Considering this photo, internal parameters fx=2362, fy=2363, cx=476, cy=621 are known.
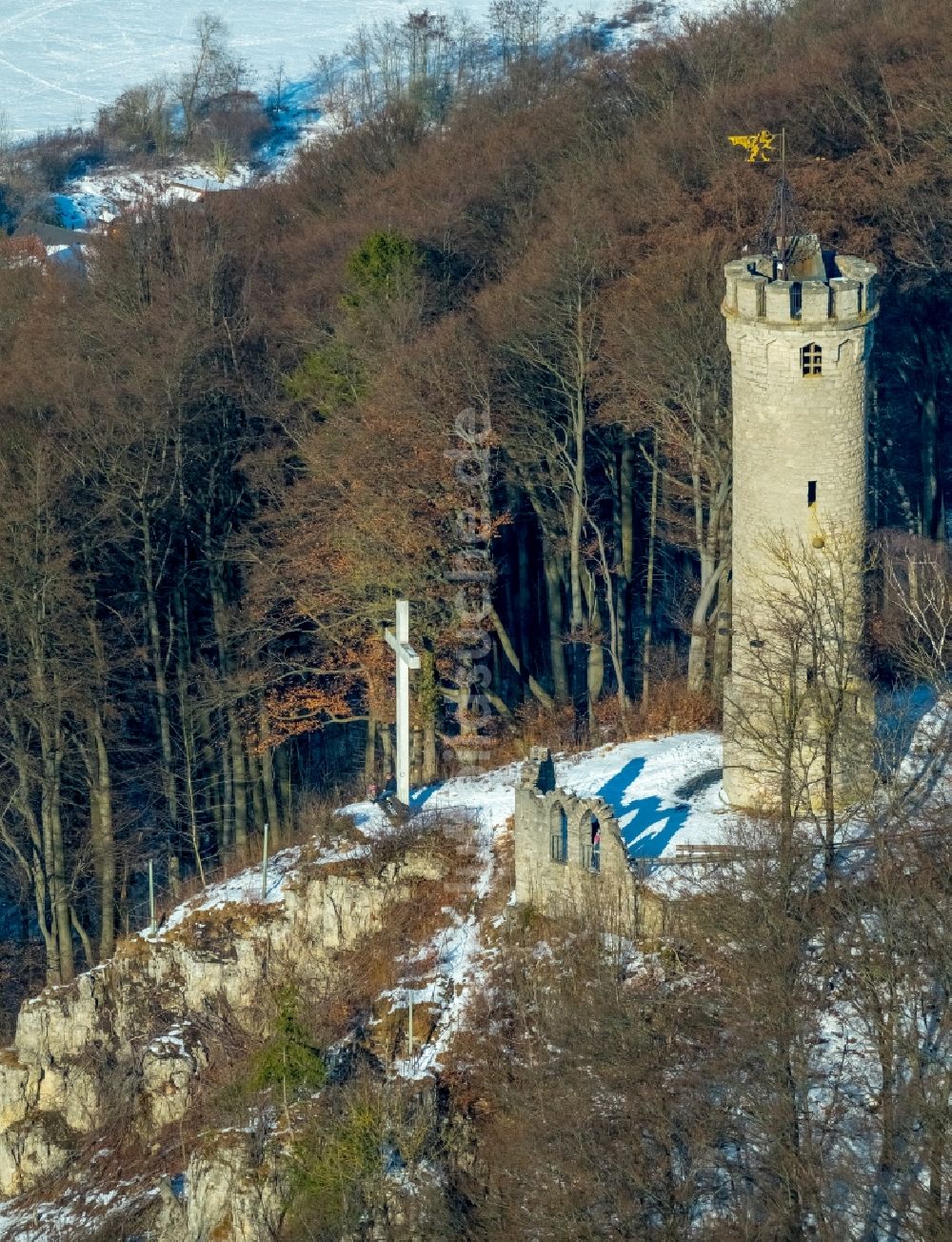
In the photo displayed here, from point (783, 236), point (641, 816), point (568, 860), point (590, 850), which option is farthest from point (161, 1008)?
point (783, 236)

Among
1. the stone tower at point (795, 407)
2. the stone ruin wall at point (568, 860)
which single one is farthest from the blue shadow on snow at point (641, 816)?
the stone tower at point (795, 407)

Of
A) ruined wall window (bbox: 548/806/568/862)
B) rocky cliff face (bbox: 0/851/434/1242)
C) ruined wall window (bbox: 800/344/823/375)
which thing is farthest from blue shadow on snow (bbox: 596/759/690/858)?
ruined wall window (bbox: 800/344/823/375)

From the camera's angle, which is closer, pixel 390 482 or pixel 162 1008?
pixel 162 1008

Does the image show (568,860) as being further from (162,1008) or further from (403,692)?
(162,1008)

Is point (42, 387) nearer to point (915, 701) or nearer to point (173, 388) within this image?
point (173, 388)

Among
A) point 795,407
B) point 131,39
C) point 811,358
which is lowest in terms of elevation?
point 795,407

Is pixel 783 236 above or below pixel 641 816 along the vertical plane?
above

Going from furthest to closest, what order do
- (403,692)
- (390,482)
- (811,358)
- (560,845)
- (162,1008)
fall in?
1. (390,482)
2. (403,692)
3. (162,1008)
4. (560,845)
5. (811,358)
